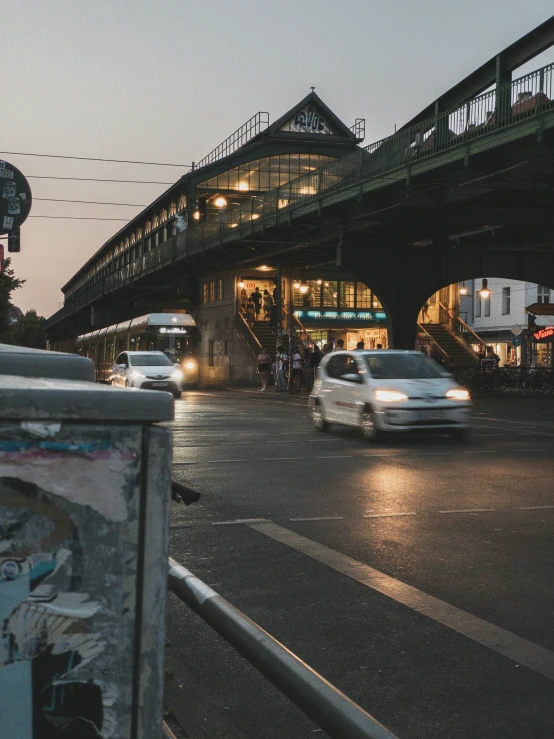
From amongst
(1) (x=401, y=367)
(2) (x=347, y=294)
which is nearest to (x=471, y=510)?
(1) (x=401, y=367)

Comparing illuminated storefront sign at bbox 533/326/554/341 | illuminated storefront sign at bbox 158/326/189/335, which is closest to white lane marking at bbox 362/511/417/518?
illuminated storefront sign at bbox 533/326/554/341

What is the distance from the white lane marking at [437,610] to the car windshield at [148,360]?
1028 inches

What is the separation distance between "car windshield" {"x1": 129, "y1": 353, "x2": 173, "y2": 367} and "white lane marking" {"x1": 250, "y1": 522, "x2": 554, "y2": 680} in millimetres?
26110

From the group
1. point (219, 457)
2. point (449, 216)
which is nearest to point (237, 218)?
point (449, 216)

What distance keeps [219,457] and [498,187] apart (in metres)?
15.0

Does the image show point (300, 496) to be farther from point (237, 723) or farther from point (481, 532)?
point (237, 723)

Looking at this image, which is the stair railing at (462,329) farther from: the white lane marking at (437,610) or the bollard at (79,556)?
→ the bollard at (79,556)

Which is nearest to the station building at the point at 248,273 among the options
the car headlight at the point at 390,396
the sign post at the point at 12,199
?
the sign post at the point at 12,199

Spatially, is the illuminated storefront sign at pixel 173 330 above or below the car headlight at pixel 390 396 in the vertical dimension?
above

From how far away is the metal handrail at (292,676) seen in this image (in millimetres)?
1813

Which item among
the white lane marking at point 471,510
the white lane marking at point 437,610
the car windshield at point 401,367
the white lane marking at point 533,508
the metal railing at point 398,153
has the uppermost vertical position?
the metal railing at point 398,153

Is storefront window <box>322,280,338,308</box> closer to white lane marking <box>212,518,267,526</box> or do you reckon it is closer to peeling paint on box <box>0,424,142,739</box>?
white lane marking <box>212,518,267,526</box>

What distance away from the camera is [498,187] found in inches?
1025

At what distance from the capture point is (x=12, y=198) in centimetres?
1848
